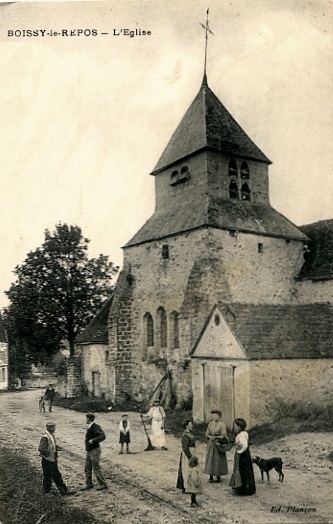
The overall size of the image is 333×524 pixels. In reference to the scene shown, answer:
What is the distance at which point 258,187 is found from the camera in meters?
15.3

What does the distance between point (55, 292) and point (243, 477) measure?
10089mm

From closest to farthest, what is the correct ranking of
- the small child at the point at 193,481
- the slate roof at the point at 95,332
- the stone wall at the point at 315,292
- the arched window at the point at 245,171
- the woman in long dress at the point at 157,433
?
the small child at the point at 193,481 → the woman in long dress at the point at 157,433 → the stone wall at the point at 315,292 → the arched window at the point at 245,171 → the slate roof at the point at 95,332

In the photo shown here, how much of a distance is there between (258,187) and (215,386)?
6648mm

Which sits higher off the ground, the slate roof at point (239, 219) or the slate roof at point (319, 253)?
the slate roof at point (239, 219)

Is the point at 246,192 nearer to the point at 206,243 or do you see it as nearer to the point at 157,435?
the point at 206,243

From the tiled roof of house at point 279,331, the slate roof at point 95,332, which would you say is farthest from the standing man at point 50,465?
the slate roof at point 95,332

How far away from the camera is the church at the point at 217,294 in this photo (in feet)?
38.2

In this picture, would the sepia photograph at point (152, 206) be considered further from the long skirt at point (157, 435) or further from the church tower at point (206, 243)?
the church tower at point (206, 243)

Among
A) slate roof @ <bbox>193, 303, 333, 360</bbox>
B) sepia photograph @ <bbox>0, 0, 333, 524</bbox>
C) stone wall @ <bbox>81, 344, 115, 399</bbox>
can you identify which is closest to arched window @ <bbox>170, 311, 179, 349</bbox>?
sepia photograph @ <bbox>0, 0, 333, 524</bbox>

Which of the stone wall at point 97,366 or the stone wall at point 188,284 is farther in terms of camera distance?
the stone wall at point 97,366

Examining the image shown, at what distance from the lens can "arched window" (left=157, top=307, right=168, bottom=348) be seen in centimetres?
1742

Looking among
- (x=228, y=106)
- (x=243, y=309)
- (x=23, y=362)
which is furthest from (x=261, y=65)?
(x=23, y=362)

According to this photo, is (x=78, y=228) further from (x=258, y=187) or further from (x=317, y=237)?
(x=317, y=237)

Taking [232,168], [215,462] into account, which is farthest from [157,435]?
[232,168]
